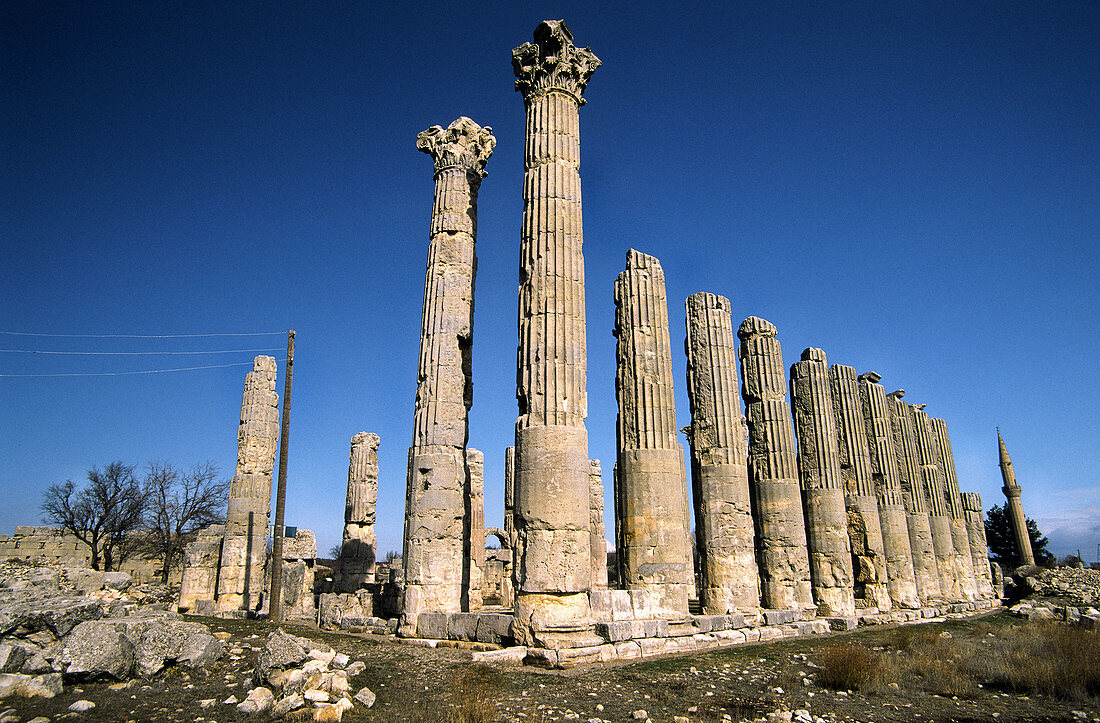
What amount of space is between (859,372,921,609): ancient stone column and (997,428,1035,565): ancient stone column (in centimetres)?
2218

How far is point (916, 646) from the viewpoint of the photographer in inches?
A: 512

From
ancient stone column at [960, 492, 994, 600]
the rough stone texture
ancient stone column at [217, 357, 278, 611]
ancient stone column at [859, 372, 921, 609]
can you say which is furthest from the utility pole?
ancient stone column at [960, 492, 994, 600]

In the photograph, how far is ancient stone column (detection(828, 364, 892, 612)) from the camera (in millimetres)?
20750

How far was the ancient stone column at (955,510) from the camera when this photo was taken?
27078 millimetres

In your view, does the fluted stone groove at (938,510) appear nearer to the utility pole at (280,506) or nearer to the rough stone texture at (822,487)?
the rough stone texture at (822,487)

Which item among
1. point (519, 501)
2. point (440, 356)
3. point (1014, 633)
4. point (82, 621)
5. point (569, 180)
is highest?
point (569, 180)

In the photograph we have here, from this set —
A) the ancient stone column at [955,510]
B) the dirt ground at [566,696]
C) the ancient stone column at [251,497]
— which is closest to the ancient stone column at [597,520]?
the dirt ground at [566,696]

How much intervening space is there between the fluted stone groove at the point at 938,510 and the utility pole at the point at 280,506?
78.7ft

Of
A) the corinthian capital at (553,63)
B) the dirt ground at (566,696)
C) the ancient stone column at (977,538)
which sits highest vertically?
the corinthian capital at (553,63)

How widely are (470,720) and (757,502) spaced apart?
13.7 m

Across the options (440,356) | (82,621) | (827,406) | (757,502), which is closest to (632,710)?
(82,621)

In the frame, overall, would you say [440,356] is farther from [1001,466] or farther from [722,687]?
[1001,466]

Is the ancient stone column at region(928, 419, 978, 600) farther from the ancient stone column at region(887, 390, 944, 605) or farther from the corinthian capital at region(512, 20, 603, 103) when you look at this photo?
the corinthian capital at region(512, 20, 603, 103)

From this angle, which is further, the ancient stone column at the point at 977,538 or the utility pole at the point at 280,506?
the ancient stone column at the point at 977,538
